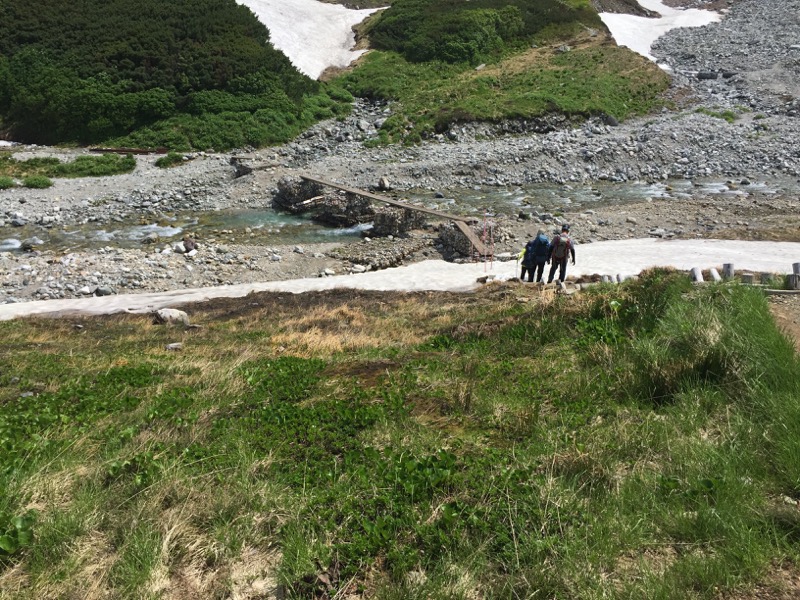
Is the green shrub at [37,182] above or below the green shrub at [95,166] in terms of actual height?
below

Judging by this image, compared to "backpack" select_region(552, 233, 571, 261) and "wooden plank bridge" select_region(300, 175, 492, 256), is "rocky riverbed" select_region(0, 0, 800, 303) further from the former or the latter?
"backpack" select_region(552, 233, 571, 261)

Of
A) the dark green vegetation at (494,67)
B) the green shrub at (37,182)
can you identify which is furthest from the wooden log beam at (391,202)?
the green shrub at (37,182)

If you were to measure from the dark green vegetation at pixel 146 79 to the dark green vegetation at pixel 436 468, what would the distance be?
36.5m

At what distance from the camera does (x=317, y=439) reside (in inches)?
218

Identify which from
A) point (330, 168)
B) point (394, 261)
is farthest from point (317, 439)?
point (330, 168)

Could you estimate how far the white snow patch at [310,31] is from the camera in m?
54.0

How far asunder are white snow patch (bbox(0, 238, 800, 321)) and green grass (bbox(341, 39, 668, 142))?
22.1 metres

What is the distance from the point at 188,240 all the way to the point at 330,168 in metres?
13.5

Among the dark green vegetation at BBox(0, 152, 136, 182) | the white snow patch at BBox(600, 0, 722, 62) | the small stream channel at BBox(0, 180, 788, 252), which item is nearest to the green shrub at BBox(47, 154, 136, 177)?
the dark green vegetation at BBox(0, 152, 136, 182)

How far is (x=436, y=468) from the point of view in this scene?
4641 millimetres

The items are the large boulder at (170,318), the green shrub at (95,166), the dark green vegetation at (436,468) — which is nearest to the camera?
the dark green vegetation at (436,468)

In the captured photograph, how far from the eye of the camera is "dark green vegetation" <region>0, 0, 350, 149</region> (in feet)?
131

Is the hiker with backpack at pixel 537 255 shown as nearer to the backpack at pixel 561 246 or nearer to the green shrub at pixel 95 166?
the backpack at pixel 561 246

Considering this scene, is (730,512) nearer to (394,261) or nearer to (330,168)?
(394,261)
